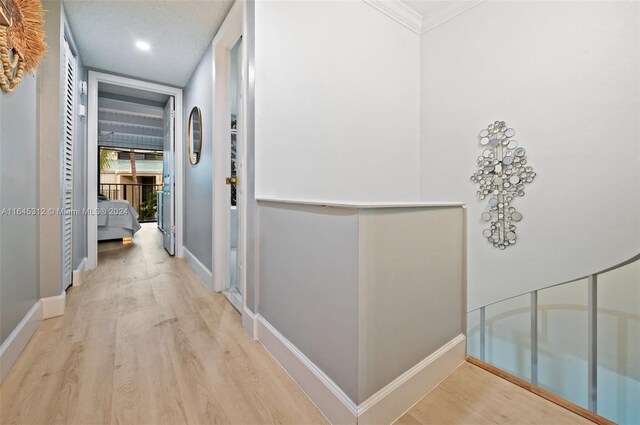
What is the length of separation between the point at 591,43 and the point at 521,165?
77 centimetres

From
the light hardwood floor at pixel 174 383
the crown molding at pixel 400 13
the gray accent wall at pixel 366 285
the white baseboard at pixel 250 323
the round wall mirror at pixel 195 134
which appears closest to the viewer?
the gray accent wall at pixel 366 285

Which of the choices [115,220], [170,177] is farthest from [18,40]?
[115,220]

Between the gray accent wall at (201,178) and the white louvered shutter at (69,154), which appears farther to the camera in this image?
the gray accent wall at (201,178)

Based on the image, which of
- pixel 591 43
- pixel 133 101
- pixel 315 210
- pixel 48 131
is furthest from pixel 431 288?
pixel 133 101

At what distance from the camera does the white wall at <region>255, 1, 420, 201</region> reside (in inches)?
62.9

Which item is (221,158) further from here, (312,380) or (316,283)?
(312,380)

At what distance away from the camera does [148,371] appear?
1253 mm

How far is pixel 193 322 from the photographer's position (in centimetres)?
174

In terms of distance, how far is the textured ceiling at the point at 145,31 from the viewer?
199 centimetres

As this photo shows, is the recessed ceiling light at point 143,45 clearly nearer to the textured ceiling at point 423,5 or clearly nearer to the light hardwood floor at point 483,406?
the textured ceiling at point 423,5

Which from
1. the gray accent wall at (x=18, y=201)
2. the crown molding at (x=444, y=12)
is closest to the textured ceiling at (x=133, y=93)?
the gray accent wall at (x=18, y=201)

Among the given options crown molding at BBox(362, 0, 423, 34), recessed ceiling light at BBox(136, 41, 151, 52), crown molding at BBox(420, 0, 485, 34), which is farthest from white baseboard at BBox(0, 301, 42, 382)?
crown molding at BBox(420, 0, 485, 34)

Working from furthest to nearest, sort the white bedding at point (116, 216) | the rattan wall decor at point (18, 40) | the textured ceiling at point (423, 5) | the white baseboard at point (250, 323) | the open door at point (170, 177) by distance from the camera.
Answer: the white bedding at point (116, 216) < the open door at point (170, 177) < the textured ceiling at point (423, 5) < the white baseboard at point (250, 323) < the rattan wall decor at point (18, 40)

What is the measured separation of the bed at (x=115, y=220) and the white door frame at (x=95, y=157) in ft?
4.63
